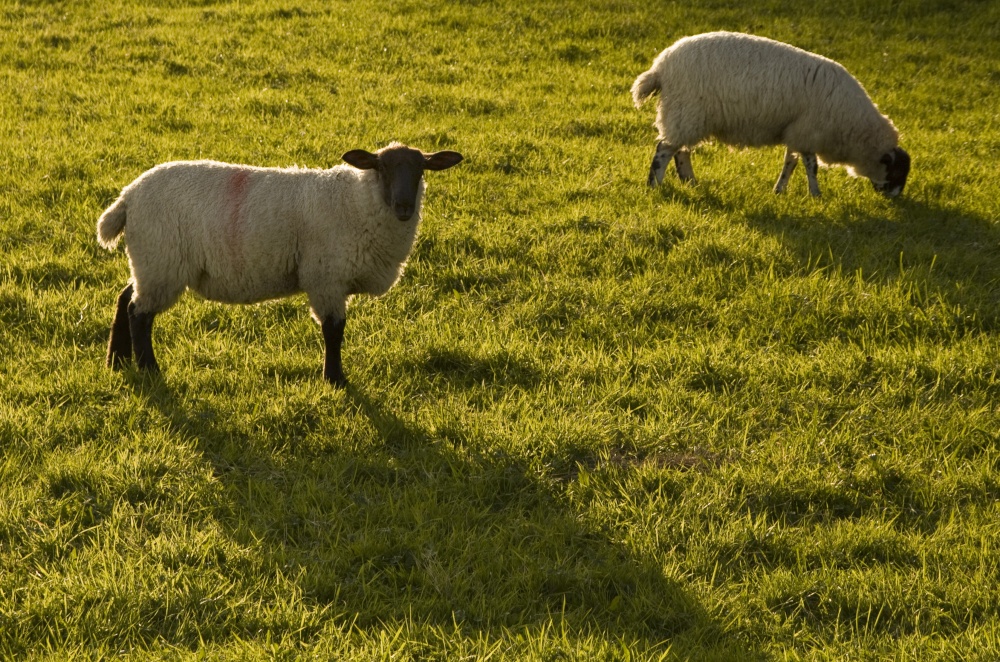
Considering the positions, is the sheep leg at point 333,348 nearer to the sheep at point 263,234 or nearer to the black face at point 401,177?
the sheep at point 263,234

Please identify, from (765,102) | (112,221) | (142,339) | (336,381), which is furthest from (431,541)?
(765,102)

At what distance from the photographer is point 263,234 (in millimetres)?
6207

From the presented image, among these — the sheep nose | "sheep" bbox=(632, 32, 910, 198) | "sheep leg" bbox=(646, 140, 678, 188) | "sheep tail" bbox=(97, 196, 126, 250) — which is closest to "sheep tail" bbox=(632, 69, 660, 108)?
"sheep" bbox=(632, 32, 910, 198)

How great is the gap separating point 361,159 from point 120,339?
2.04 m

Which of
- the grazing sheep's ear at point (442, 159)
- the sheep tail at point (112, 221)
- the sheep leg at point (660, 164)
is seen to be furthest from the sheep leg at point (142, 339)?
the sheep leg at point (660, 164)

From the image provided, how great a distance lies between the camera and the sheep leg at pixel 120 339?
6520mm

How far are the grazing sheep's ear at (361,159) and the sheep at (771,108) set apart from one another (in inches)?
188

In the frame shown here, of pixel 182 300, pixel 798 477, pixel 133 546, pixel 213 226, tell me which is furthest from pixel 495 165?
pixel 133 546

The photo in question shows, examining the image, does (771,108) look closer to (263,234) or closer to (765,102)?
(765,102)

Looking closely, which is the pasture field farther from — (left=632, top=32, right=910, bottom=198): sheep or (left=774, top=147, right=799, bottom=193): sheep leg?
(left=632, top=32, right=910, bottom=198): sheep

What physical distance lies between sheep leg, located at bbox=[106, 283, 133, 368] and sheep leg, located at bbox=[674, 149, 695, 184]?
599 centimetres

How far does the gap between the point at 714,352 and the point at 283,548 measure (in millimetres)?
3353

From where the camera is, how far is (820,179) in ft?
36.0

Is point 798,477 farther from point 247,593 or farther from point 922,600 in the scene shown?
point 247,593
